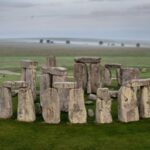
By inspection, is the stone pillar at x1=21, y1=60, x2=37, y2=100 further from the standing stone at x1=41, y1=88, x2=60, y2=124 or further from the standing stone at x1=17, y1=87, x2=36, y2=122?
the standing stone at x1=41, y1=88, x2=60, y2=124

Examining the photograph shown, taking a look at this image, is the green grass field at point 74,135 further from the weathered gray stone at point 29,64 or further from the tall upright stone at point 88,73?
the tall upright stone at point 88,73

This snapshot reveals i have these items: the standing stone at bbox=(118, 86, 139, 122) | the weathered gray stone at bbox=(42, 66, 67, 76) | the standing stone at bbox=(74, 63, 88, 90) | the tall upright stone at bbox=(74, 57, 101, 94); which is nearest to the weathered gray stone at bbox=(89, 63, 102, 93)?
the tall upright stone at bbox=(74, 57, 101, 94)

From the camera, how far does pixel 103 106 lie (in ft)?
58.4

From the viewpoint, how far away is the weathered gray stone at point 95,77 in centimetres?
2511

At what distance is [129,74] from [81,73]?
7.92 ft

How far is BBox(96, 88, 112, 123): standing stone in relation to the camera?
17.8m

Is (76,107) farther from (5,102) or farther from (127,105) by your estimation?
(5,102)

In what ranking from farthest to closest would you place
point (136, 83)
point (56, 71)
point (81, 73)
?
point (81, 73), point (56, 71), point (136, 83)

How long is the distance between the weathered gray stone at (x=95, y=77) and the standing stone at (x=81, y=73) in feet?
1.09

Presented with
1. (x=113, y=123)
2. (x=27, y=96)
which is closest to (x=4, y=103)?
(x=27, y=96)

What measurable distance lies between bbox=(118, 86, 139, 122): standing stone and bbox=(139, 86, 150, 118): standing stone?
18.0 inches

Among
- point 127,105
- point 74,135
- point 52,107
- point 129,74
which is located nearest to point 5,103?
point 52,107

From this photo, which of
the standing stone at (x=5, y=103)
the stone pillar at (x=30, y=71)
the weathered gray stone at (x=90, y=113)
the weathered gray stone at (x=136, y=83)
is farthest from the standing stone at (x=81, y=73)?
the standing stone at (x=5, y=103)

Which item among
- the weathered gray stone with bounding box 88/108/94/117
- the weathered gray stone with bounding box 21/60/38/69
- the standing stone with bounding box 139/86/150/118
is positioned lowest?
the weathered gray stone with bounding box 88/108/94/117
